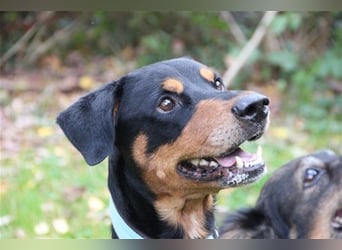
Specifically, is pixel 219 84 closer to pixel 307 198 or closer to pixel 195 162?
pixel 195 162

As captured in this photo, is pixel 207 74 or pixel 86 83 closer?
pixel 207 74

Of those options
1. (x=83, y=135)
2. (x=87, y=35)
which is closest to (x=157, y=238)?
(x=83, y=135)

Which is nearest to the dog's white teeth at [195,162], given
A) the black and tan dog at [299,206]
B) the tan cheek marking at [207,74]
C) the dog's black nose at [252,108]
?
the dog's black nose at [252,108]

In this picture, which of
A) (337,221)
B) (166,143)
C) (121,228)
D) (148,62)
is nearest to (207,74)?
(166,143)

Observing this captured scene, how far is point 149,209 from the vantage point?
9.75 ft

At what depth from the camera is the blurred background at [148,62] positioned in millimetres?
5773

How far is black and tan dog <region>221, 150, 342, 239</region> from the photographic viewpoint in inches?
132

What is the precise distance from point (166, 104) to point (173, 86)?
0.07 metres

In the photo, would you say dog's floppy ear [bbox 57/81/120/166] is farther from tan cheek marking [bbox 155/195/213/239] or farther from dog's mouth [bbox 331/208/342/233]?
dog's mouth [bbox 331/208/342/233]

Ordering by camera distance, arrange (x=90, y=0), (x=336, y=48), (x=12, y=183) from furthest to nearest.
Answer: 1. (x=336, y=48)
2. (x=12, y=183)
3. (x=90, y=0)

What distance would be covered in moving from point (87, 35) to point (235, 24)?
1.40 meters

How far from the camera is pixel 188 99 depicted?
2.91m

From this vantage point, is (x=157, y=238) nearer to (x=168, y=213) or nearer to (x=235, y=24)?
(x=168, y=213)

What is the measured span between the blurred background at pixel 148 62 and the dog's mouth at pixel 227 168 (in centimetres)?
234
